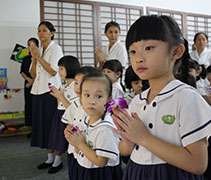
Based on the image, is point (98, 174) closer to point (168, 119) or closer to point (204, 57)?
point (168, 119)

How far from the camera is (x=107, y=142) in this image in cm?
97

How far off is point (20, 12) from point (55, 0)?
2.17 feet

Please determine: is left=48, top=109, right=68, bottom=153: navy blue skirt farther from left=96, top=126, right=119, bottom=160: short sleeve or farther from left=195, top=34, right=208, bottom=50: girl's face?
left=195, top=34, right=208, bottom=50: girl's face

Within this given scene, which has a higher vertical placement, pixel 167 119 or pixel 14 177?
pixel 167 119

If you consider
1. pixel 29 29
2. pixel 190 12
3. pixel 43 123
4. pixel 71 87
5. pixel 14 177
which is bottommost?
pixel 14 177

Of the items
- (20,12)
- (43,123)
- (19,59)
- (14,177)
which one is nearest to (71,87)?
(43,123)

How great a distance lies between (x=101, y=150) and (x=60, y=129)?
0.96 m

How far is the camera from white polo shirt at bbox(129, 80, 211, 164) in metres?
0.57

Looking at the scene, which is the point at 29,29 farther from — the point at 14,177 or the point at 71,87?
the point at 14,177

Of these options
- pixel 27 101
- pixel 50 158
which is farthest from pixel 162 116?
pixel 27 101

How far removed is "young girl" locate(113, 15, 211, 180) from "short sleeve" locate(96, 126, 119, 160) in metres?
0.28

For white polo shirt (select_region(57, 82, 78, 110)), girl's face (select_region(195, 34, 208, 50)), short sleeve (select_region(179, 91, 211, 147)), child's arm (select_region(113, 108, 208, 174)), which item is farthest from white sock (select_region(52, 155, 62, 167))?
girl's face (select_region(195, 34, 208, 50))

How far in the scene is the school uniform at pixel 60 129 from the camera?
1766mm

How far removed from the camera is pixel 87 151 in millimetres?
973
